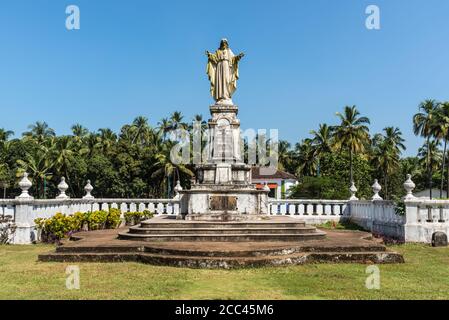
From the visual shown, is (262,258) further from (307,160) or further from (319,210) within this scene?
(307,160)

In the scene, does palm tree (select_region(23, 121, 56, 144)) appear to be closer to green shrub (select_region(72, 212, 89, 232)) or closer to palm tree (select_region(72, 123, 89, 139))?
palm tree (select_region(72, 123, 89, 139))

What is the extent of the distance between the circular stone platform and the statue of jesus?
8.27 metres

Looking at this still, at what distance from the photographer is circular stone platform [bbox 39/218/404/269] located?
33.8 ft

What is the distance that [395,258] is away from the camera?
436 inches

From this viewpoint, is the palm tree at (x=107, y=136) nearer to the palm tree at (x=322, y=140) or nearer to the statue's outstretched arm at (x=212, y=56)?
the palm tree at (x=322, y=140)

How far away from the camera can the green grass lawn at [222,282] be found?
7.64 metres

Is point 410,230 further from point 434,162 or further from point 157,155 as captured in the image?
point 434,162

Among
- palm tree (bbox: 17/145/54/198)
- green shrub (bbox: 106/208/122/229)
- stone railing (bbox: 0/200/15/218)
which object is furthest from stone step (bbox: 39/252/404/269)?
palm tree (bbox: 17/145/54/198)

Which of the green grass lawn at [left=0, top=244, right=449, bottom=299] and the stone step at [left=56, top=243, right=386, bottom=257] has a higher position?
the stone step at [left=56, top=243, right=386, bottom=257]

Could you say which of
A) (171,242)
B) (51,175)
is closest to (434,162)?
(51,175)

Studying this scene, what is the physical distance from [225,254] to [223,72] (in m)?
10.0

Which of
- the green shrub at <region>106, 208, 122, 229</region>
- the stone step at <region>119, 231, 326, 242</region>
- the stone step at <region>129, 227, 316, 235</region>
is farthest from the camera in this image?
the green shrub at <region>106, 208, 122, 229</region>

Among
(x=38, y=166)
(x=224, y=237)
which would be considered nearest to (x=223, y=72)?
(x=224, y=237)
